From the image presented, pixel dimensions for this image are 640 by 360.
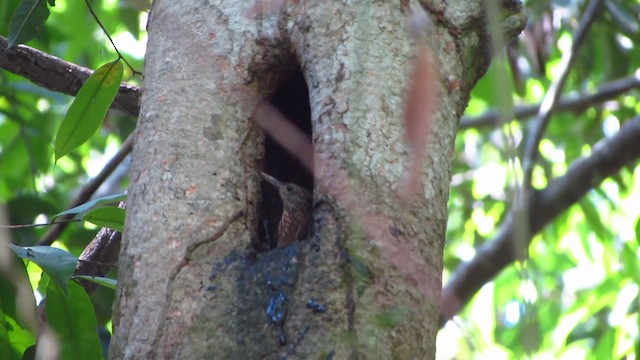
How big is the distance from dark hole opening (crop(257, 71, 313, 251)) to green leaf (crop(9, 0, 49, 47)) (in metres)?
0.71

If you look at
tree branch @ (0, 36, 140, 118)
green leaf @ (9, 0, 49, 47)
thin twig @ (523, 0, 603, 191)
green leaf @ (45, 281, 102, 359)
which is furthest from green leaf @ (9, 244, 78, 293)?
thin twig @ (523, 0, 603, 191)

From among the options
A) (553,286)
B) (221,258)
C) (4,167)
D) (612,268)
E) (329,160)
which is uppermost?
(553,286)

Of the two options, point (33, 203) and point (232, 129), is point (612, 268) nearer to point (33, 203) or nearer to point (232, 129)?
point (33, 203)

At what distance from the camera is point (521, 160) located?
423 centimetres

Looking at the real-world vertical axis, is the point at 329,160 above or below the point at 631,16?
below

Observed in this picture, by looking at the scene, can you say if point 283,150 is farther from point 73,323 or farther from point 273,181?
point 73,323

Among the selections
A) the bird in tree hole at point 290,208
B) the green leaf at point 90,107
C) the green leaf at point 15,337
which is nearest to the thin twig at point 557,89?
the bird in tree hole at point 290,208

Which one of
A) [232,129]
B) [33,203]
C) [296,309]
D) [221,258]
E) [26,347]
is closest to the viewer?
[296,309]

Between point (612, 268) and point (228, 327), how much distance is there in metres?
4.82

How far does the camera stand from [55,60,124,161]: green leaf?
2867 millimetres

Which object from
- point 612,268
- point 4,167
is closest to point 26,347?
point 4,167

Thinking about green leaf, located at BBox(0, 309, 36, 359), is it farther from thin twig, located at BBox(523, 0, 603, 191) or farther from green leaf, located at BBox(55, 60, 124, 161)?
thin twig, located at BBox(523, 0, 603, 191)

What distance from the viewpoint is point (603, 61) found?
5.85 metres

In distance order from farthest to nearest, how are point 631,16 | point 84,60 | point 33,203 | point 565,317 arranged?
point 84,60 < point 565,317 < point 631,16 < point 33,203
